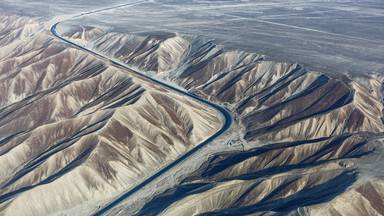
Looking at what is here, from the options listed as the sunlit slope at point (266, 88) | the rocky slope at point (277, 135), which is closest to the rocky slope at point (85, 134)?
the rocky slope at point (277, 135)

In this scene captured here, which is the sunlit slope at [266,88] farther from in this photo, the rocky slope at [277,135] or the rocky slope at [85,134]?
the rocky slope at [85,134]

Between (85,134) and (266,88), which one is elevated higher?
(266,88)

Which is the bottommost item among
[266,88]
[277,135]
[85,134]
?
[277,135]

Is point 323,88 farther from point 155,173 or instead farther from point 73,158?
point 73,158

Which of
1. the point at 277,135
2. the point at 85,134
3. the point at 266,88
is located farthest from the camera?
the point at 266,88

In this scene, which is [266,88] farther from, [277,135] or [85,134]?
[85,134]

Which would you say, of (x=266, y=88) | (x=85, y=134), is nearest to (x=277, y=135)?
(x=266, y=88)

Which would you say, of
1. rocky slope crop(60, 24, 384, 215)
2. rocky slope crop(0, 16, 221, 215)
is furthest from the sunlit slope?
rocky slope crop(0, 16, 221, 215)

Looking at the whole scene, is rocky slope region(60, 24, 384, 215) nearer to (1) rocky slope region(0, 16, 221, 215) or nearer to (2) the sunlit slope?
(2) the sunlit slope

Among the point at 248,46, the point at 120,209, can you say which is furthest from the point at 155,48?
the point at 120,209
